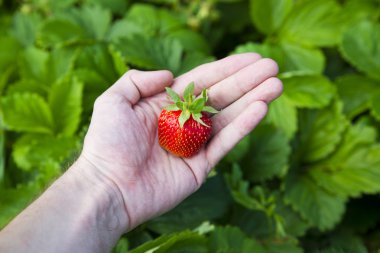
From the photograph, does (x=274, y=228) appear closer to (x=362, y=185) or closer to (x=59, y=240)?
(x=362, y=185)

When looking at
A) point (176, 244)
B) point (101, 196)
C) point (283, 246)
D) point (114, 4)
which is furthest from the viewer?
point (114, 4)

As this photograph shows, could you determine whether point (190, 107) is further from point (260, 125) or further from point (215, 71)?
point (260, 125)

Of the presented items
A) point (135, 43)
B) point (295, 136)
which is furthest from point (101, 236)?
point (295, 136)

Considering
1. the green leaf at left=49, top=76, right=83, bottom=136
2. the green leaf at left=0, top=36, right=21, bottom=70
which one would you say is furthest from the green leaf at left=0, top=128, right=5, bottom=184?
the green leaf at left=0, top=36, right=21, bottom=70

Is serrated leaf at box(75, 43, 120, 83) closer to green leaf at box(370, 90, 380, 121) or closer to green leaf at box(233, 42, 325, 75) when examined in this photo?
green leaf at box(233, 42, 325, 75)

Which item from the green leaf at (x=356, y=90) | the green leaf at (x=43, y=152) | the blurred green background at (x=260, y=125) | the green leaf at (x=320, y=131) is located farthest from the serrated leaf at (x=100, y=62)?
the green leaf at (x=356, y=90)

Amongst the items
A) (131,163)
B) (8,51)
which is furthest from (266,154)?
(8,51)
